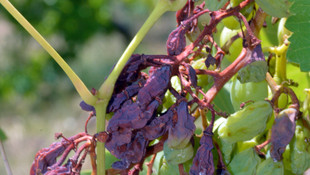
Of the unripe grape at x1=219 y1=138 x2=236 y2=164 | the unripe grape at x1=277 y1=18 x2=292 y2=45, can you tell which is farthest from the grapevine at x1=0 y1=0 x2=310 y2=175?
the unripe grape at x1=277 y1=18 x2=292 y2=45

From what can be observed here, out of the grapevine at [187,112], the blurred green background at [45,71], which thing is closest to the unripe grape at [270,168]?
the grapevine at [187,112]

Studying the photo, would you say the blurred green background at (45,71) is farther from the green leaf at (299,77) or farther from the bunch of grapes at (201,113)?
the bunch of grapes at (201,113)

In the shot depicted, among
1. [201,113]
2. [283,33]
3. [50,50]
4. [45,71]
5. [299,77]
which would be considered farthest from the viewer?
[45,71]

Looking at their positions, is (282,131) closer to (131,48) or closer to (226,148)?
(226,148)

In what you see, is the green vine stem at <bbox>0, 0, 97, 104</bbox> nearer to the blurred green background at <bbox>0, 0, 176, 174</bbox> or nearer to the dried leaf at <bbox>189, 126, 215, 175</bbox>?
the dried leaf at <bbox>189, 126, 215, 175</bbox>

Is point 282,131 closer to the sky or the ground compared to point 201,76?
closer to the ground

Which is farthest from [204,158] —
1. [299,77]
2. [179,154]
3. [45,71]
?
[45,71]

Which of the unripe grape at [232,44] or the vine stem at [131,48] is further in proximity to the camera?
the unripe grape at [232,44]
